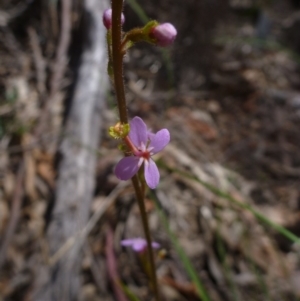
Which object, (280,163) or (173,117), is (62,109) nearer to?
(173,117)

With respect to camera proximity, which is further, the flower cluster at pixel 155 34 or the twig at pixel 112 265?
the twig at pixel 112 265

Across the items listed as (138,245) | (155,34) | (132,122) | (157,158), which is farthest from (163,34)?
(157,158)

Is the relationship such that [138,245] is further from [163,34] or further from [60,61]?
[60,61]

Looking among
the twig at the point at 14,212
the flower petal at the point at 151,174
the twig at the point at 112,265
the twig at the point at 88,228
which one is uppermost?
the flower petal at the point at 151,174

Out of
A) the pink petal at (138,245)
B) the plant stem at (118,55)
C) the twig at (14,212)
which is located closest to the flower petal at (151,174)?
the plant stem at (118,55)

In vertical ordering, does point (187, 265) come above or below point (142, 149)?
below

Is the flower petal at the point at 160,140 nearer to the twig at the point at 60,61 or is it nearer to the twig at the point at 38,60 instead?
the twig at the point at 60,61

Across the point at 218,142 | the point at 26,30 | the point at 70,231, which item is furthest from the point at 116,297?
the point at 26,30

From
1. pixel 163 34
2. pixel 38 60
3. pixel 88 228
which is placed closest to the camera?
pixel 163 34
